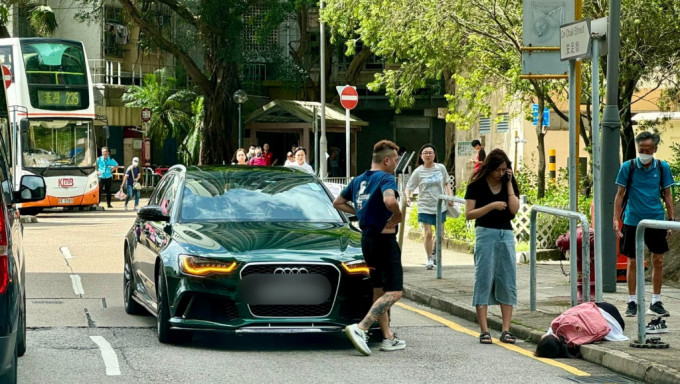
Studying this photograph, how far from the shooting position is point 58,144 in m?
32.8

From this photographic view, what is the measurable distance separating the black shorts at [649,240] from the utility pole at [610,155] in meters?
1.32

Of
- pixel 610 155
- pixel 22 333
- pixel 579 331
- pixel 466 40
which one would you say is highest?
pixel 466 40

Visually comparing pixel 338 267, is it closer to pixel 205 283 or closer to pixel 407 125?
pixel 205 283

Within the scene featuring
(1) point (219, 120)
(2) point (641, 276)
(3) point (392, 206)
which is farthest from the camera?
(1) point (219, 120)

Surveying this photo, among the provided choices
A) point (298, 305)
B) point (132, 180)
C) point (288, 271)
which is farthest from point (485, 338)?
point (132, 180)

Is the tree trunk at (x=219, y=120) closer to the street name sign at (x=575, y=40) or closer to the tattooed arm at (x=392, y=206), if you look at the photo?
the street name sign at (x=575, y=40)

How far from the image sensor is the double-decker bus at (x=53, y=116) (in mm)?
30969

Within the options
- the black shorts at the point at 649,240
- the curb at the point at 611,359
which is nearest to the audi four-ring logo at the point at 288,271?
the curb at the point at 611,359

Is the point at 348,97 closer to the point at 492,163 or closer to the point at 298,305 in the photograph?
the point at 492,163

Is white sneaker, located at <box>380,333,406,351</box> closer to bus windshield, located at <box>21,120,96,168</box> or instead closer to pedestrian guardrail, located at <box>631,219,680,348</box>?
pedestrian guardrail, located at <box>631,219,680,348</box>

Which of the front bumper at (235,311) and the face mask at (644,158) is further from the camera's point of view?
the face mask at (644,158)

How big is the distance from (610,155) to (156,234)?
17.3ft

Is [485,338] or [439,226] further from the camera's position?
[439,226]

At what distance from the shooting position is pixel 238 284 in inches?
382
